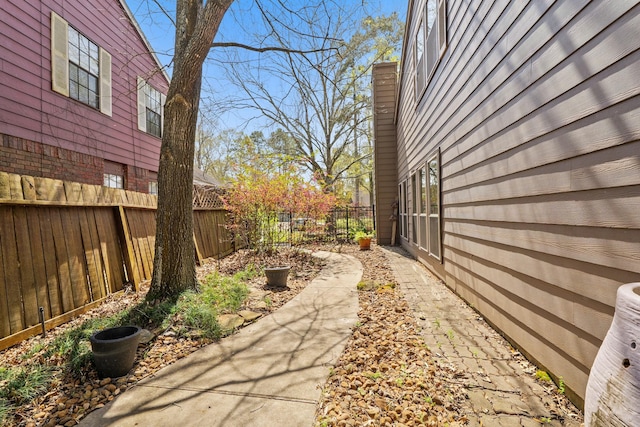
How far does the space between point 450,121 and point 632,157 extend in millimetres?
3253

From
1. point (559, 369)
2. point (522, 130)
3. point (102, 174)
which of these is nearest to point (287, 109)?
point (102, 174)

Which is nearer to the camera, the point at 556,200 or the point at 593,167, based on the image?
the point at 593,167

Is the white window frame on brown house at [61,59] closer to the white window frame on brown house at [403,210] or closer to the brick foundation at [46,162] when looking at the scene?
the brick foundation at [46,162]

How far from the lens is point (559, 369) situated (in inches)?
82.4

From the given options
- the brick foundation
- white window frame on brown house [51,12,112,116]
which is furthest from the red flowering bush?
white window frame on brown house [51,12,112,116]

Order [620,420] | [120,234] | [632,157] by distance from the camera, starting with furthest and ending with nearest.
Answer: [120,234], [632,157], [620,420]

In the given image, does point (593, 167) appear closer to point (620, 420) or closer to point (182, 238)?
point (620, 420)

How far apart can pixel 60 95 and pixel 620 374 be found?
8305 millimetres

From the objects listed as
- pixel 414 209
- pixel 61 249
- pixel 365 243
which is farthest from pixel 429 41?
pixel 61 249

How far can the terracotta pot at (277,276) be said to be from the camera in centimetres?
522

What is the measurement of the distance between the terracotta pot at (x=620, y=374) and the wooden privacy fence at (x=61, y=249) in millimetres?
4093

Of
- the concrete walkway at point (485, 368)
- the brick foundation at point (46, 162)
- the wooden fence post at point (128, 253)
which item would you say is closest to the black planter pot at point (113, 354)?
the wooden fence post at point (128, 253)

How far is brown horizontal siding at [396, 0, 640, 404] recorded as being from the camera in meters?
1.63

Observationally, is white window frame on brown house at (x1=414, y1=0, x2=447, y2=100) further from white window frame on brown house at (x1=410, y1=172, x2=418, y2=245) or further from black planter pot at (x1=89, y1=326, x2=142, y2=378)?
black planter pot at (x1=89, y1=326, x2=142, y2=378)
